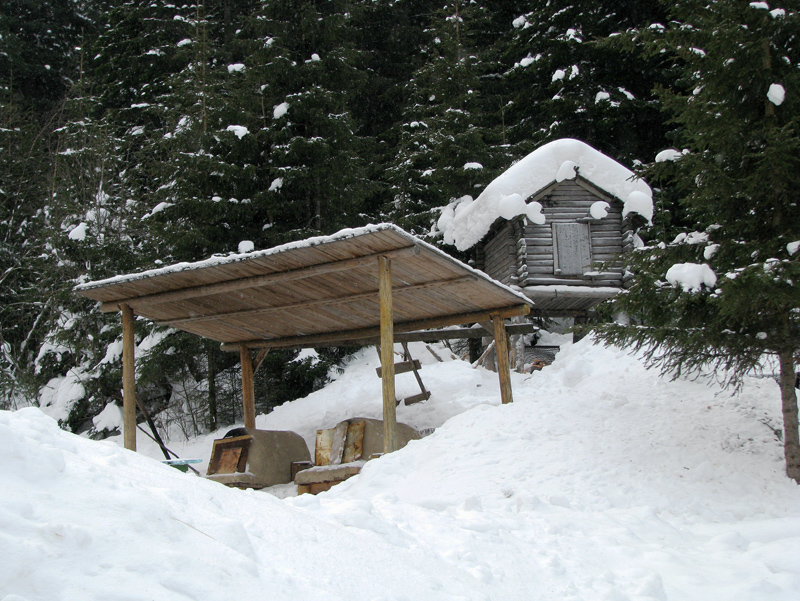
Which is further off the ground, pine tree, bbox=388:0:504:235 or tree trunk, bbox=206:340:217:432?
pine tree, bbox=388:0:504:235

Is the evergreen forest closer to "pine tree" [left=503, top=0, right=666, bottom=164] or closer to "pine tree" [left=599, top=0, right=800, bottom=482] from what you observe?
"pine tree" [left=503, top=0, right=666, bottom=164]

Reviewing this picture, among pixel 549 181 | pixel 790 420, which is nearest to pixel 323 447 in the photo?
pixel 790 420

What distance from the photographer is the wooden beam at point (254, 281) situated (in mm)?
8266

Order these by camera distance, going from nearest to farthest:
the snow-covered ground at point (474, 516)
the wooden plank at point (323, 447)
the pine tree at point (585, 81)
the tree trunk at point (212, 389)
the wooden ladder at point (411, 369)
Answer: the snow-covered ground at point (474, 516), the wooden plank at point (323, 447), the wooden ladder at point (411, 369), the tree trunk at point (212, 389), the pine tree at point (585, 81)

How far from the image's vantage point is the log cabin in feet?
59.1

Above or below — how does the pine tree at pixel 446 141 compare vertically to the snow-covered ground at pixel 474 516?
above

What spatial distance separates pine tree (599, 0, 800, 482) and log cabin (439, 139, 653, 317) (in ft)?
33.6

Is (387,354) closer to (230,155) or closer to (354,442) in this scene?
(354,442)

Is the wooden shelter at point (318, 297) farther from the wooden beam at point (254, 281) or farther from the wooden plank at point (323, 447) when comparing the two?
the wooden plank at point (323, 447)

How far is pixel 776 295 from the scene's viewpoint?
6117 millimetres

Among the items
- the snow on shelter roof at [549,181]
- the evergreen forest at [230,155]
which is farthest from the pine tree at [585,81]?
the snow on shelter roof at [549,181]

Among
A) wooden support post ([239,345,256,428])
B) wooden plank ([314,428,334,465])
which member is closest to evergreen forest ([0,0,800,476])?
wooden support post ([239,345,256,428])

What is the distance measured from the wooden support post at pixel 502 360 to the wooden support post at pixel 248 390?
501 cm

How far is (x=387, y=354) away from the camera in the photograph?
8.26 m
